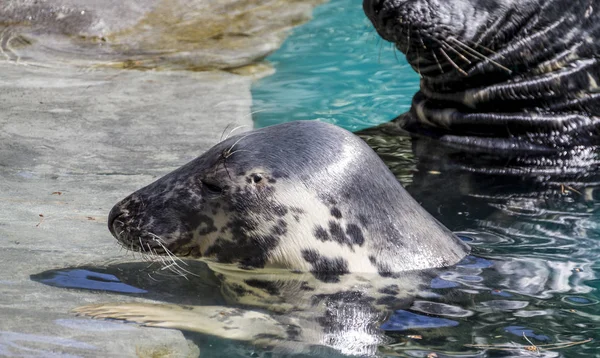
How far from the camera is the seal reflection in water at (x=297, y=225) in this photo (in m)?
4.38

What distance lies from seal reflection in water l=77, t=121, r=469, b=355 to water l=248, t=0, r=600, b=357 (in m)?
0.20

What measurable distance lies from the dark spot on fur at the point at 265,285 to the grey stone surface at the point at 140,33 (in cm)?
468

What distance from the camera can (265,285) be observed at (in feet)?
14.4

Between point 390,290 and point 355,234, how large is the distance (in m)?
0.30

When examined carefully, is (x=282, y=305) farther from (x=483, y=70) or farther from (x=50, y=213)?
(x=483, y=70)

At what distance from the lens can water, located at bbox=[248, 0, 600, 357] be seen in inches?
156

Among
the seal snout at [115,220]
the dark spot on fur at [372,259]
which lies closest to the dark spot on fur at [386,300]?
the dark spot on fur at [372,259]

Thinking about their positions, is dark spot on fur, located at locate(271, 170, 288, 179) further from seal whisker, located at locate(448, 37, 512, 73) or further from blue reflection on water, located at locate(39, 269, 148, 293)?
seal whisker, located at locate(448, 37, 512, 73)

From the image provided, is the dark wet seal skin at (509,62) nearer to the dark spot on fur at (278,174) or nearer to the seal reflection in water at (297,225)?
the seal reflection in water at (297,225)

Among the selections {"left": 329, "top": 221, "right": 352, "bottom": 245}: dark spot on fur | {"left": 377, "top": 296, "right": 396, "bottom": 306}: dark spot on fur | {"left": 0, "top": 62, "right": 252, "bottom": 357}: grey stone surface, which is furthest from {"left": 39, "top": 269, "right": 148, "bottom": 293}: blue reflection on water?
{"left": 377, "top": 296, "right": 396, "bottom": 306}: dark spot on fur

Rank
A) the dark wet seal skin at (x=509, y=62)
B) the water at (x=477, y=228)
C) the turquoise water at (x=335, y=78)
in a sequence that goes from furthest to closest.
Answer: the turquoise water at (x=335, y=78) < the dark wet seal skin at (x=509, y=62) < the water at (x=477, y=228)

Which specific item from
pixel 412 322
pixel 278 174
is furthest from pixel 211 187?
pixel 412 322

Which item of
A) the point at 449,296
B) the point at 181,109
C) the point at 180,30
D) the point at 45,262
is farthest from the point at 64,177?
the point at 180,30

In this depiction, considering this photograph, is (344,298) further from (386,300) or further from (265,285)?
(265,285)
